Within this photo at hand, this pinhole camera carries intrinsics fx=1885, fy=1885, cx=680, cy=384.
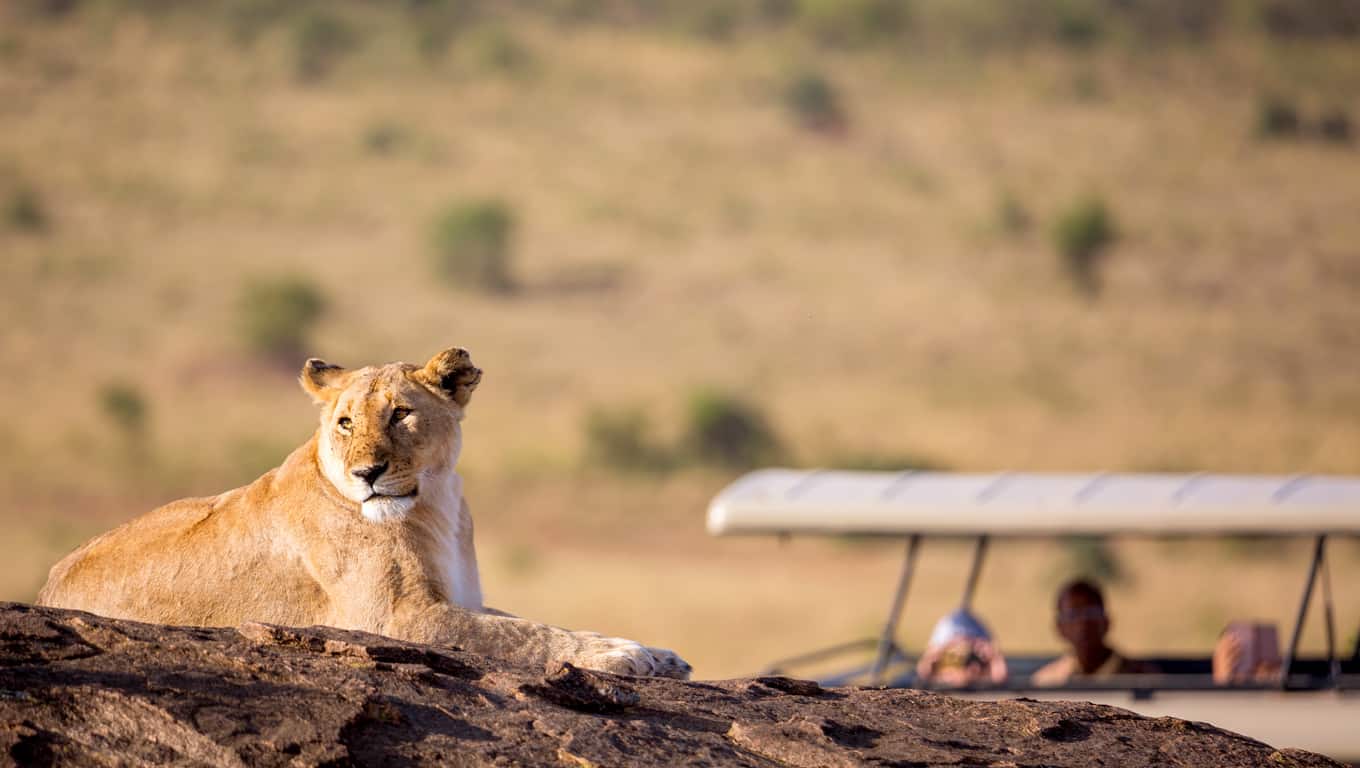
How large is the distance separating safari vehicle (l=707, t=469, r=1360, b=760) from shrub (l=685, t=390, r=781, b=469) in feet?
85.0

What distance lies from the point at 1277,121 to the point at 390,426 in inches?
1938

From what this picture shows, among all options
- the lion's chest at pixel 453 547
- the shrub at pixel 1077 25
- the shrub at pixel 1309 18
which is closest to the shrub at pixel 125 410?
the shrub at pixel 1077 25

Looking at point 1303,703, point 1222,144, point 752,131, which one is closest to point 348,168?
point 752,131

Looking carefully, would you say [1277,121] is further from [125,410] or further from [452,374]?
[452,374]

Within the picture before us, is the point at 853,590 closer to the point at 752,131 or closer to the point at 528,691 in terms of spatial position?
the point at 752,131

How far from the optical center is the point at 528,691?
185 inches

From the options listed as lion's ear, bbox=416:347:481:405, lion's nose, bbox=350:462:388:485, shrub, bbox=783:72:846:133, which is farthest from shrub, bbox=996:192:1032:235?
lion's nose, bbox=350:462:388:485

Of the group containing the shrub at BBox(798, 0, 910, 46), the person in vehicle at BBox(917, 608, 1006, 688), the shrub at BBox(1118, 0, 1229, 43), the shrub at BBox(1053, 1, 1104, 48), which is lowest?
the person in vehicle at BBox(917, 608, 1006, 688)

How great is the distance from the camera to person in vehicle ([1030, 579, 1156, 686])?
10.3 metres

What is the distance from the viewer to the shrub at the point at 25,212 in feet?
145

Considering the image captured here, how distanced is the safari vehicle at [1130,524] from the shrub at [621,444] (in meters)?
25.6

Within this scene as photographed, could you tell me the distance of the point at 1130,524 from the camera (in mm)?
10164

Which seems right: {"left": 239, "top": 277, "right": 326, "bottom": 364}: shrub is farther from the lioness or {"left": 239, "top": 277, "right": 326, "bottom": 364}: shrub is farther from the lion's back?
the lioness

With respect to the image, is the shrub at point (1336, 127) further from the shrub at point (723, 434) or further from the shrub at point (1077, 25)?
the shrub at point (723, 434)
